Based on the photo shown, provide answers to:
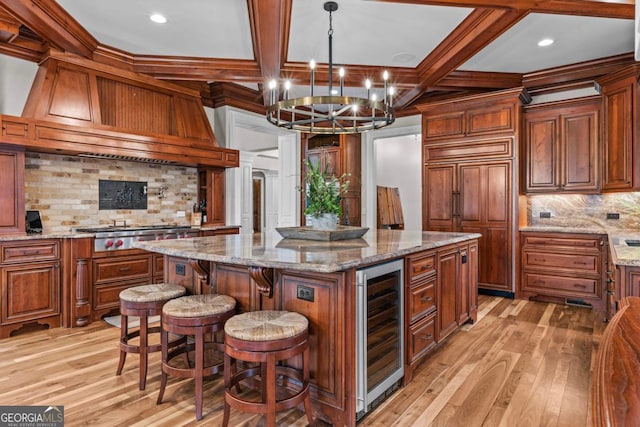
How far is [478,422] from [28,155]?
15.2ft

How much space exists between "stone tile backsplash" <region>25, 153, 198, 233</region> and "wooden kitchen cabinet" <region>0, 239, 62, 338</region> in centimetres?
57

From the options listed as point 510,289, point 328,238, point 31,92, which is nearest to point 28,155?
point 31,92

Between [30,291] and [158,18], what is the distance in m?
2.81

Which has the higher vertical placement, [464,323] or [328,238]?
[328,238]

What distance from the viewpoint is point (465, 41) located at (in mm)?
3584

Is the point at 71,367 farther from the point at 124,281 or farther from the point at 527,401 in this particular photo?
the point at 527,401

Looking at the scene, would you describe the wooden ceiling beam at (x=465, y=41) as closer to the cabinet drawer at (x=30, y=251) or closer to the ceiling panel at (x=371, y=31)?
the ceiling panel at (x=371, y=31)

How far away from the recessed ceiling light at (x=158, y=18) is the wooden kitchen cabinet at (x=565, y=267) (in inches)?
187

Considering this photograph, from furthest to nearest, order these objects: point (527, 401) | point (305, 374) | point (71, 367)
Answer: point (71, 367) → point (527, 401) → point (305, 374)

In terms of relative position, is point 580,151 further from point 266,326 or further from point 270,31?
point 266,326

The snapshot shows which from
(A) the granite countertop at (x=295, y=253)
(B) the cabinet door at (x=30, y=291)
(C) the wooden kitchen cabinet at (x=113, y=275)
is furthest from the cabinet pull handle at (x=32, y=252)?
(A) the granite countertop at (x=295, y=253)

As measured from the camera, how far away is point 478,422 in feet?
6.68

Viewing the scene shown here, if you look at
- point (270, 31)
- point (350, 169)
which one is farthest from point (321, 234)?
point (350, 169)

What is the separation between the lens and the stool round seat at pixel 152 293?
7.72 feet
